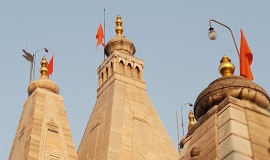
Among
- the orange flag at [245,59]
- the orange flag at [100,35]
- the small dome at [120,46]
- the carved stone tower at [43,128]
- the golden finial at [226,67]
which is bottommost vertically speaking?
the golden finial at [226,67]

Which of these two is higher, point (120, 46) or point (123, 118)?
point (120, 46)

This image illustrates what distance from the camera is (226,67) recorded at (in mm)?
9664

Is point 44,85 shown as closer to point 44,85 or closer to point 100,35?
point 44,85

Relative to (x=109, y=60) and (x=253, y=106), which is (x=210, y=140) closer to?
(x=253, y=106)

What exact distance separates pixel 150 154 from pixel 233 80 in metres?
21.8

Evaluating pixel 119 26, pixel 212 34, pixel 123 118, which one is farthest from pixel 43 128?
pixel 212 34

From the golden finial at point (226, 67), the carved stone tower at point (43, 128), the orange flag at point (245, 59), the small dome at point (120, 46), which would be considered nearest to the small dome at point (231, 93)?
the golden finial at point (226, 67)

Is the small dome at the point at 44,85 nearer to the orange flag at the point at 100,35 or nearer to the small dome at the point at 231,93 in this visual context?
the orange flag at the point at 100,35

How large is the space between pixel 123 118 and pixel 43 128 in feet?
20.1

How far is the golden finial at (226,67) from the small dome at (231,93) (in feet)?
1.03

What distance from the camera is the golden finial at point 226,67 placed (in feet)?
31.5

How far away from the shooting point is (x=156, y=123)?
3403cm

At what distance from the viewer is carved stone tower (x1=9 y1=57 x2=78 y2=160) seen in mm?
25625

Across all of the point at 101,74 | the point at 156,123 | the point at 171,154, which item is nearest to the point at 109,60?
the point at 101,74
